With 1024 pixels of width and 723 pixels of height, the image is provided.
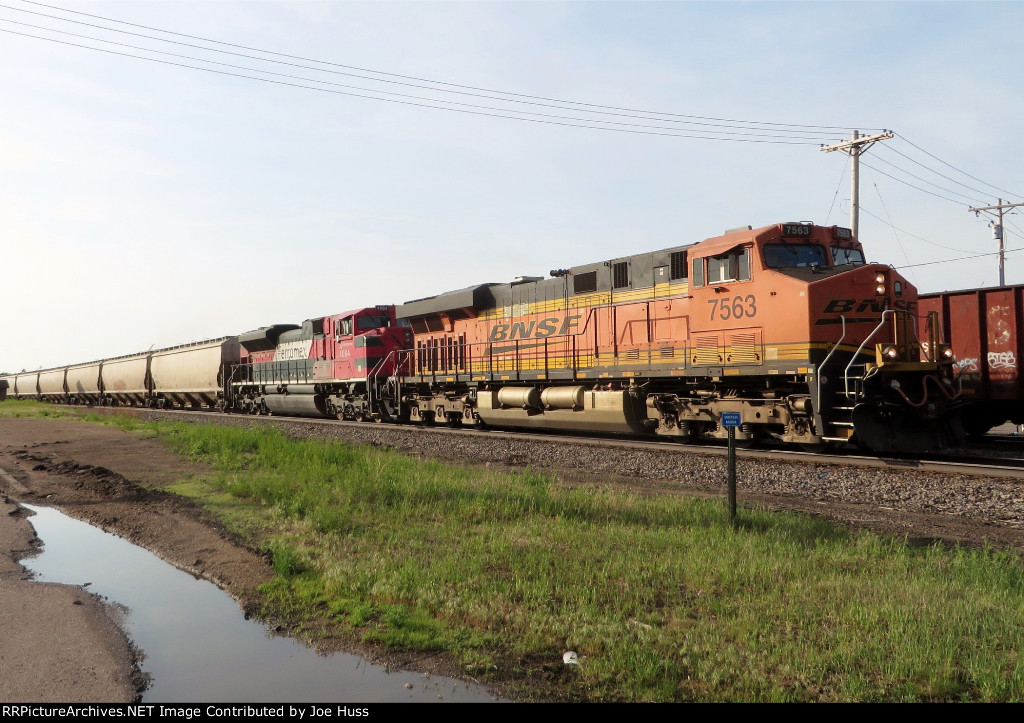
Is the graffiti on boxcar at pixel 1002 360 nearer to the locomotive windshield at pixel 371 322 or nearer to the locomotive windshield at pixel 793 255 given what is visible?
the locomotive windshield at pixel 793 255

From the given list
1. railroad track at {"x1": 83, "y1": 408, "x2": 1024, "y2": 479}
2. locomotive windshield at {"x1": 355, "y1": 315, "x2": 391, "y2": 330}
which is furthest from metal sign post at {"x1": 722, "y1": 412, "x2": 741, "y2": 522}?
locomotive windshield at {"x1": 355, "y1": 315, "x2": 391, "y2": 330}

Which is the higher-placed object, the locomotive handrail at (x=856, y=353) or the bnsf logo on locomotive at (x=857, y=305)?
the bnsf logo on locomotive at (x=857, y=305)

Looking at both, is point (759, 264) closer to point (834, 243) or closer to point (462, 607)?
point (834, 243)

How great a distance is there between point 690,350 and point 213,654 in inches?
440

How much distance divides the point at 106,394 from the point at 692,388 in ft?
153

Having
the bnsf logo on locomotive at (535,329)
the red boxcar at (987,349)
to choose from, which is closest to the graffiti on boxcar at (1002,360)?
the red boxcar at (987,349)

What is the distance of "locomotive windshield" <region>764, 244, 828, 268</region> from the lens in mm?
13133

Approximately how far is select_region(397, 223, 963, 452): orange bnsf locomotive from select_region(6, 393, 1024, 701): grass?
5.05m

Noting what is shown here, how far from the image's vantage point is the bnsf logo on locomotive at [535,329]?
17.9 meters

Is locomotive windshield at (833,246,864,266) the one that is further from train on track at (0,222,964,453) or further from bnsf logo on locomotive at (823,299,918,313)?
bnsf logo on locomotive at (823,299,918,313)

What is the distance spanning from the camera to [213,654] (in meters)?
4.91

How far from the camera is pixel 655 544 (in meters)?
6.80

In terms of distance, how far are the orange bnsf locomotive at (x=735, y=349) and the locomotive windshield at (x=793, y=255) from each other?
0.07 feet
